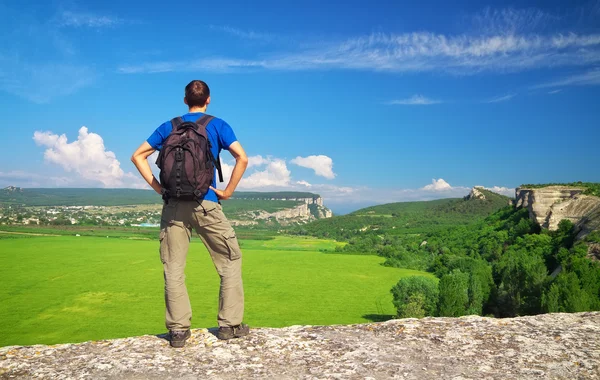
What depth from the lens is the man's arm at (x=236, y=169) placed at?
5973mm

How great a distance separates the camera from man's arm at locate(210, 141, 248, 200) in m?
5.97

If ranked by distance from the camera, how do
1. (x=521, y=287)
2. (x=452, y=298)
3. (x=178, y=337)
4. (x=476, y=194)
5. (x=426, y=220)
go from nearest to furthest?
1. (x=178, y=337)
2. (x=452, y=298)
3. (x=521, y=287)
4. (x=426, y=220)
5. (x=476, y=194)

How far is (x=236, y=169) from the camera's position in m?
6.00

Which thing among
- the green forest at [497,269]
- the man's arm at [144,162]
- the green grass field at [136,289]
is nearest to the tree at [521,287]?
the green forest at [497,269]

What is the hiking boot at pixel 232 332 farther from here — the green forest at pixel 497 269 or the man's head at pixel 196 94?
the green forest at pixel 497 269

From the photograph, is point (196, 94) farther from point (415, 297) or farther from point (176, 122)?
point (415, 297)

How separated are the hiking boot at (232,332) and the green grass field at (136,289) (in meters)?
45.1

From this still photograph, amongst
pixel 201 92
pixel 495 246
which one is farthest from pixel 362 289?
pixel 201 92

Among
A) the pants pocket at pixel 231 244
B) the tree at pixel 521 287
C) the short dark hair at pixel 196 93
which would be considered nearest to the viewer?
the pants pocket at pixel 231 244

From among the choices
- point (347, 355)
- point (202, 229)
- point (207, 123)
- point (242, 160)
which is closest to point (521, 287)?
point (347, 355)

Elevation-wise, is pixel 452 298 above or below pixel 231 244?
below

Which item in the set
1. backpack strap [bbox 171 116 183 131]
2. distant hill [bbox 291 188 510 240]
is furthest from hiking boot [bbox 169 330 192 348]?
distant hill [bbox 291 188 510 240]

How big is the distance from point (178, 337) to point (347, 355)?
2.19 m

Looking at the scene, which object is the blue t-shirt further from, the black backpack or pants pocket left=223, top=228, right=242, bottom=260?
pants pocket left=223, top=228, right=242, bottom=260
